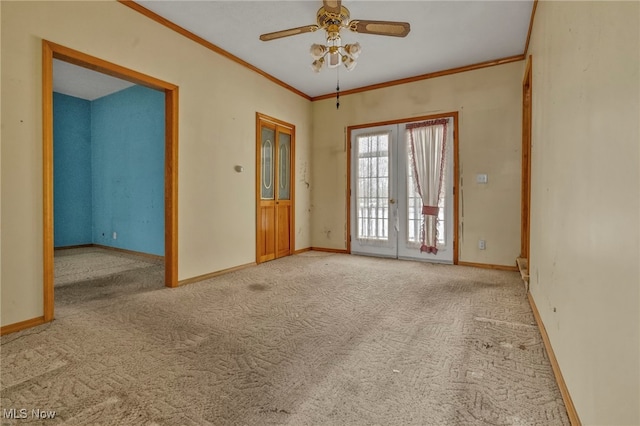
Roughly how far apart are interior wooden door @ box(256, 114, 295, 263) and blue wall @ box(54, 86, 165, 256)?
158 centimetres

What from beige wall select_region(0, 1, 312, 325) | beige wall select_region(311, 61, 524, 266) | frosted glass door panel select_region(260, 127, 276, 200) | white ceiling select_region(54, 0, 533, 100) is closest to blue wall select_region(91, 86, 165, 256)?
white ceiling select_region(54, 0, 533, 100)

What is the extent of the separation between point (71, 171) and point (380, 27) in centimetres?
611

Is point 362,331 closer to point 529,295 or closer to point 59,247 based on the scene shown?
point 529,295

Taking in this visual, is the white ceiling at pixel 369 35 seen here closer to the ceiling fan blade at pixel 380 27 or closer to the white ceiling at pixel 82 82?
the white ceiling at pixel 82 82

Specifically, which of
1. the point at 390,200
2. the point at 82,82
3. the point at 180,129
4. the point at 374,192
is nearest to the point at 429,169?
the point at 390,200

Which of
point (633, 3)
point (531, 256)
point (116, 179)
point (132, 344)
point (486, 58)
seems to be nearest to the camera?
point (633, 3)

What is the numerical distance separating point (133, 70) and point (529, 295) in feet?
14.2

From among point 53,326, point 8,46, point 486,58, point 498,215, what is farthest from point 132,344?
point 486,58

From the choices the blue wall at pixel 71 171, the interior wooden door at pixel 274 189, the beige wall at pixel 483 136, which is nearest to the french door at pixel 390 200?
the beige wall at pixel 483 136

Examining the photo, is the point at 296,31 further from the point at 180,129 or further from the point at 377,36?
the point at 180,129

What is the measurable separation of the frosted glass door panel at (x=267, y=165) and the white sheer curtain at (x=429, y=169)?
218 centimetres

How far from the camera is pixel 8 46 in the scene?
215 centimetres

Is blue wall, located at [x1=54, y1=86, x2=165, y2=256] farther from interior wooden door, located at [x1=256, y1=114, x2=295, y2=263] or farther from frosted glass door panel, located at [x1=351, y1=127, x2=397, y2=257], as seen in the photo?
frosted glass door panel, located at [x1=351, y1=127, x2=397, y2=257]

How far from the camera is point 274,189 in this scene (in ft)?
16.0
